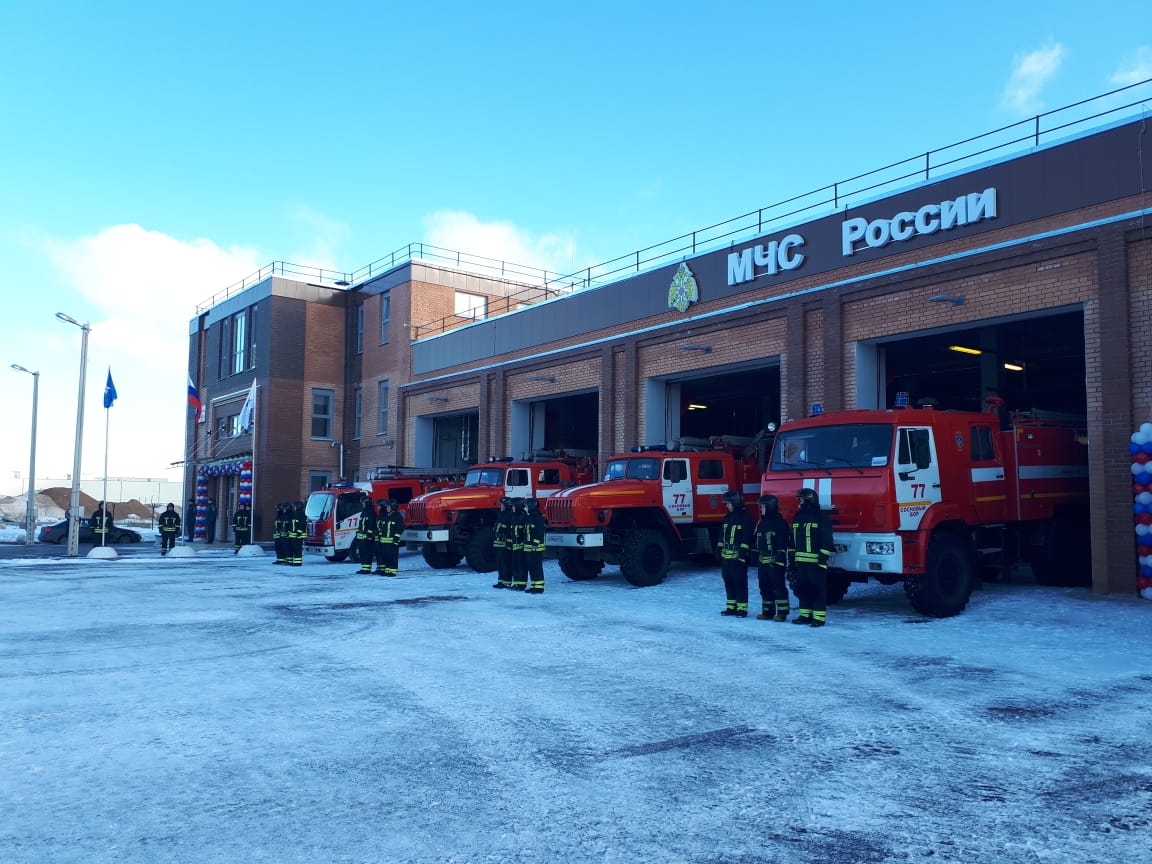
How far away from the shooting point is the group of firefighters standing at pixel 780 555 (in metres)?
11.6

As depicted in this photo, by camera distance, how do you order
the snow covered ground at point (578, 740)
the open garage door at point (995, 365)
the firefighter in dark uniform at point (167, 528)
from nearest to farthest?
the snow covered ground at point (578, 740) → the open garage door at point (995, 365) → the firefighter in dark uniform at point (167, 528)

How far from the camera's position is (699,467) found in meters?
18.2

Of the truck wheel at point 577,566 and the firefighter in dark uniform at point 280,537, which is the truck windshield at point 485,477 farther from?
the firefighter in dark uniform at point 280,537

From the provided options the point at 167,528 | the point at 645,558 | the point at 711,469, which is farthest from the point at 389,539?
the point at 167,528

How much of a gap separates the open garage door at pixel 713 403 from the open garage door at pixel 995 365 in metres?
2.90

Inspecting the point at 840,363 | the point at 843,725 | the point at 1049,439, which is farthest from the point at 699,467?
the point at 843,725

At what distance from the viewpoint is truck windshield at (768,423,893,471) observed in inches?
493

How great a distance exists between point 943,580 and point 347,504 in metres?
17.0

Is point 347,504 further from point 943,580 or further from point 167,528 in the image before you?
point 943,580

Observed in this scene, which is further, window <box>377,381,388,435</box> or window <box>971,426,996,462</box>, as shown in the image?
window <box>377,381,388,435</box>

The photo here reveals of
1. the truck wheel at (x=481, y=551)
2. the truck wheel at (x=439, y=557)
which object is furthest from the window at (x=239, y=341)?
the truck wheel at (x=481, y=551)

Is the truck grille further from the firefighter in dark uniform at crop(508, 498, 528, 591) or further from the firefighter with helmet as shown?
the firefighter with helmet

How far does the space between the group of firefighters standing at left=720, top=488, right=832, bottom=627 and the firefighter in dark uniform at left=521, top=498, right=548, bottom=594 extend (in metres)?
3.97

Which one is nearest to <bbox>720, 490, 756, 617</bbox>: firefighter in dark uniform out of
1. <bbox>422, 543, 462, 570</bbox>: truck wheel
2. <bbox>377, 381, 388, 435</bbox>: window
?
<bbox>422, 543, 462, 570</bbox>: truck wheel
